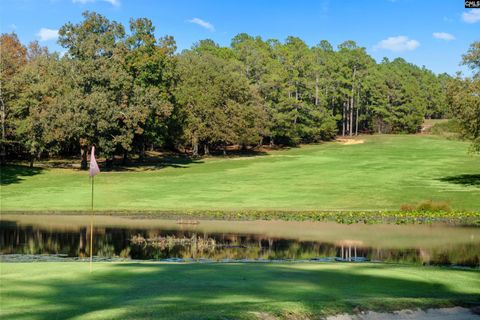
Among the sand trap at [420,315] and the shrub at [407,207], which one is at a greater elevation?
the sand trap at [420,315]

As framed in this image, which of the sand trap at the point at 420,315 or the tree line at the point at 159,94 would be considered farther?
the tree line at the point at 159,94

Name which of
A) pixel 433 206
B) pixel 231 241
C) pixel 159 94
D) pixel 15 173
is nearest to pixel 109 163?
pixel 159 94

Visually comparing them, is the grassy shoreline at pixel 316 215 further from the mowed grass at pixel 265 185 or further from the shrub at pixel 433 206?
the mowed grass at pixel 265 185

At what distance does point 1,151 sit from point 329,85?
242 ft

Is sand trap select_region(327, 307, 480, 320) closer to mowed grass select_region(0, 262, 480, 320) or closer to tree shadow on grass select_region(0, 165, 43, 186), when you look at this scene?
mowed grass select_region(0, 262, 480, 320)

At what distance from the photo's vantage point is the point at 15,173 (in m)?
57.3

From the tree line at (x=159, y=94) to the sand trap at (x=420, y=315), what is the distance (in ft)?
116

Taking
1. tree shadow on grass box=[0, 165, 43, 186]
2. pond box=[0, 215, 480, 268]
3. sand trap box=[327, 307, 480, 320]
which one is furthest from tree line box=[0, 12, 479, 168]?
sand trap box=[327, 307, 480, 320]

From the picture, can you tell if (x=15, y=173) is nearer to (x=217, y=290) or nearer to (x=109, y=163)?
(x=109, y=163)

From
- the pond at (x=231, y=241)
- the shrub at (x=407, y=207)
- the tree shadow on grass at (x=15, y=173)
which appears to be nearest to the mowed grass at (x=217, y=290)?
the pond at (x=231, y=241)

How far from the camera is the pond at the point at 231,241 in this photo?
75.0ft

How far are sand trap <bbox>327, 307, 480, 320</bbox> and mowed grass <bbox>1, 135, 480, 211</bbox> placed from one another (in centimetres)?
2954

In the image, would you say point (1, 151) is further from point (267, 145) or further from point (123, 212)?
point (267, 145)

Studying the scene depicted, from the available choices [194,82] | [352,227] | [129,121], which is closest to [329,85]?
[194,82]
